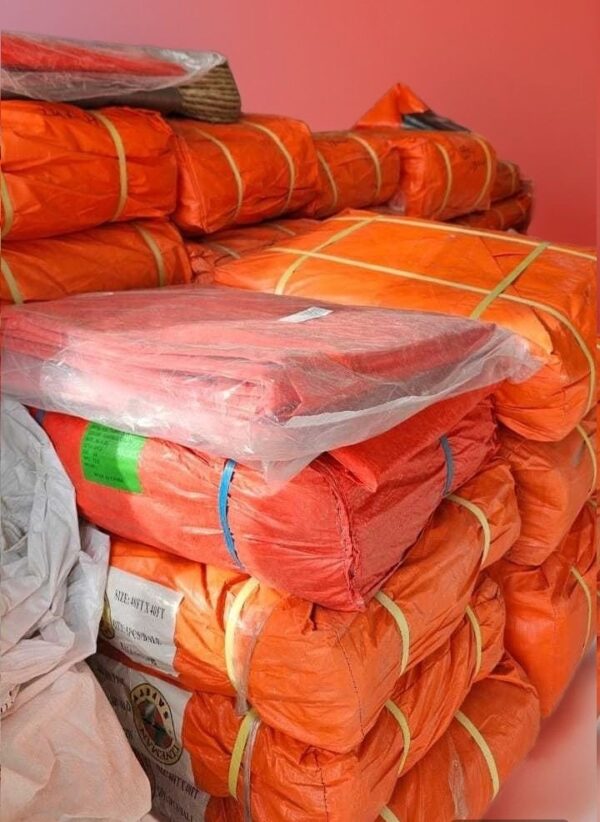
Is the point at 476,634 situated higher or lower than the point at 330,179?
lower

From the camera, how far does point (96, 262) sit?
116 cm

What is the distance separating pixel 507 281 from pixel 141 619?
68cm

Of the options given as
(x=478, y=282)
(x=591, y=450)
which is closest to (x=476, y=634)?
(x=591, y=450)

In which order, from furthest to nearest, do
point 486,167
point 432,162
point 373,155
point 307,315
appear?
point 486,167 < point 432,162 < point 373,155 < point 307,315

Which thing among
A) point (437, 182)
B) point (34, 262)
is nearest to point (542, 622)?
point (34, 262)

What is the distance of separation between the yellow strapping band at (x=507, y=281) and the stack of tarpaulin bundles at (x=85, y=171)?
0.48m

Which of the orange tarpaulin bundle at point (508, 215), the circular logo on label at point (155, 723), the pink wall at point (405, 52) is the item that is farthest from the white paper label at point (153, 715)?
the orange tarpaulin bundle at point (508, 215)

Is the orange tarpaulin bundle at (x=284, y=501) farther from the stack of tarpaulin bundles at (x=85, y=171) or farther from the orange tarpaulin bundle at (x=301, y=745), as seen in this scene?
the stack of tarpaulin bundles at (x=85, y=171)

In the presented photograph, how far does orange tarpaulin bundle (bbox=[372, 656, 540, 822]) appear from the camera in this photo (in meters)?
0.99

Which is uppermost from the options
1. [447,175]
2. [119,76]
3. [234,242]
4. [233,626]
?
[119,76]

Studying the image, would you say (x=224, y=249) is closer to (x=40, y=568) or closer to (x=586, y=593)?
(x=40, y=568)

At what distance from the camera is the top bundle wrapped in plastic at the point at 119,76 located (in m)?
1.12

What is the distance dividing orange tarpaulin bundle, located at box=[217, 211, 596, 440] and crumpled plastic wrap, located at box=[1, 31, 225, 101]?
321 mm

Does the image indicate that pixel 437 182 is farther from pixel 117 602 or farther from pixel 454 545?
pixel 117 602
